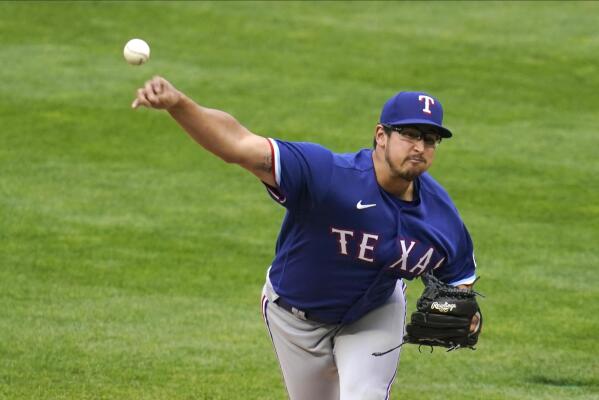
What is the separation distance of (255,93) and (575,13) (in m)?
6.53

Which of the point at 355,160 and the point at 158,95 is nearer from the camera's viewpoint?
the point at 158,95

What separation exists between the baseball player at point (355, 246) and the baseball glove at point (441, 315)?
0.09 meters

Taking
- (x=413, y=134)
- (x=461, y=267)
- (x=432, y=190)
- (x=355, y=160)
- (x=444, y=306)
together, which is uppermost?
(x=413, y=134)

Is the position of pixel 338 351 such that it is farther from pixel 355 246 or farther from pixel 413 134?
pixel 413 134

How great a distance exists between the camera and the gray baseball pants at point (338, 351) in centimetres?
561

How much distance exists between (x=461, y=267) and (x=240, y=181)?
7.74m

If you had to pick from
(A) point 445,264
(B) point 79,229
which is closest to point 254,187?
(B) point 79,229

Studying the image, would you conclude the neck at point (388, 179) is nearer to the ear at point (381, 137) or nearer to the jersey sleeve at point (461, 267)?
the ear at point (381, 137)

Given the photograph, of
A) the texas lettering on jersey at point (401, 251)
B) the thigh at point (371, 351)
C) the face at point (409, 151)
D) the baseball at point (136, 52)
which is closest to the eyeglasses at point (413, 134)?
the face at point (409, 151)

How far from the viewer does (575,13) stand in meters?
20.0

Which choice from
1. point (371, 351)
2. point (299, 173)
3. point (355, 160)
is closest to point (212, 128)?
point (299, 173)

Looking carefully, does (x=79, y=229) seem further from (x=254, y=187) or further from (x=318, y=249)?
(x=318, y=249)

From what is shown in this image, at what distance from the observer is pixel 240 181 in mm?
13445

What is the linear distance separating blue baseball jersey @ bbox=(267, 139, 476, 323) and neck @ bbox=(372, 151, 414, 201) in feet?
0.09
